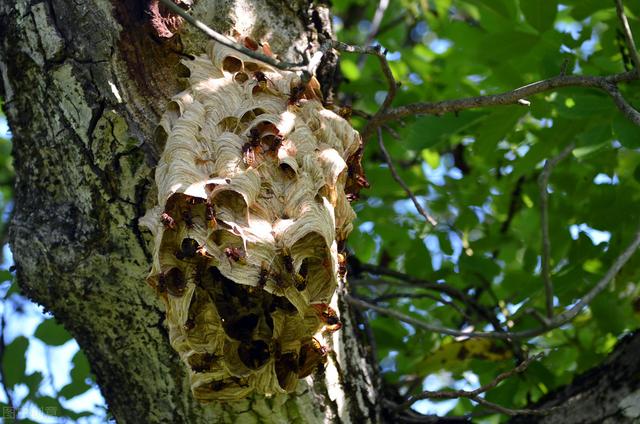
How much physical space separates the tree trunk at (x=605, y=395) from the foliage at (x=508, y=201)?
16.3 inches

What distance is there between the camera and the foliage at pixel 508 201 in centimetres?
322

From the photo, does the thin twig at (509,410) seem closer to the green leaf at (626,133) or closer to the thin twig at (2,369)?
the green leaf at (626,133)

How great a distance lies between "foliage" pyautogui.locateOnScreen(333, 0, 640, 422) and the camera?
10.6ft

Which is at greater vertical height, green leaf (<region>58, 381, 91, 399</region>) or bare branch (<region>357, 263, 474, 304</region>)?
bare branch (<region>357, 263, 474, 304</region>)

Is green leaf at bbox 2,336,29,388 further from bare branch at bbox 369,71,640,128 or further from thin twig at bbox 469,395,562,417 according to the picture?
thin twig at bbox 469,395,562,417

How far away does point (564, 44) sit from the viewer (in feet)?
10.4

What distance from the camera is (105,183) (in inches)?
94.2

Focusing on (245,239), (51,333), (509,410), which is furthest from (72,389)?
(509,410)

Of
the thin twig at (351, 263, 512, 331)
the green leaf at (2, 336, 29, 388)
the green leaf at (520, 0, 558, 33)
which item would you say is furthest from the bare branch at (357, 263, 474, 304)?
the green leaf at (2, 336, 29, 388)

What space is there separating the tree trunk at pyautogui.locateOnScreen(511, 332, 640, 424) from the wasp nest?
3.32 feet

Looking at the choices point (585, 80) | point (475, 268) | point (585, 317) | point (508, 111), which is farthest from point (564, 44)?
point (585, 317)

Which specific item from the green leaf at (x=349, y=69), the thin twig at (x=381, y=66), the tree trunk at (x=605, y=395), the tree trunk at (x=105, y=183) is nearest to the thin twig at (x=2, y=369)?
the tree trunk at (x=105, y=183)

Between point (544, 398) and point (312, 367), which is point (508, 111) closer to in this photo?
point (544, 398)

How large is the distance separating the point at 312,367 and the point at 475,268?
168 cm
